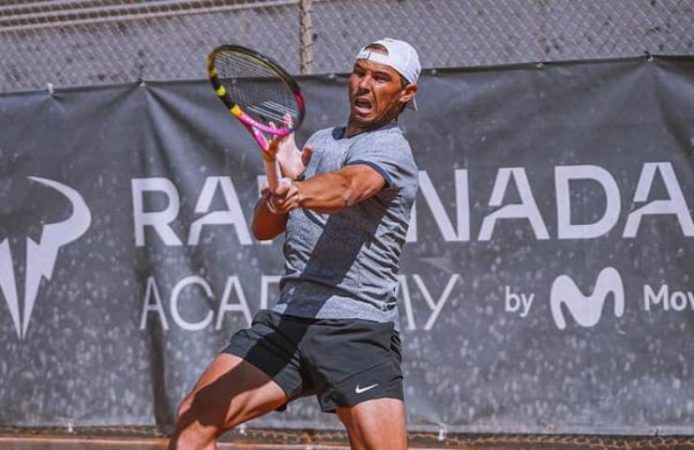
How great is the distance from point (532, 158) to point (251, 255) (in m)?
1.41

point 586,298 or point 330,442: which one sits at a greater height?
point 586,298

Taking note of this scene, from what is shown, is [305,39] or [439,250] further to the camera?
[305,39]

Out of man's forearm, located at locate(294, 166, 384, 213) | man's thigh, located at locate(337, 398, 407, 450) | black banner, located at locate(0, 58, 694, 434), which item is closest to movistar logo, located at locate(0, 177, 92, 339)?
black banner, located at locate(0, 58, 694, 434)

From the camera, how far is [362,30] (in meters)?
7.99

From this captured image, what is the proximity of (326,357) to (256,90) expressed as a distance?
1.32 metres

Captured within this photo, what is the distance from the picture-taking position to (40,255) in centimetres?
653

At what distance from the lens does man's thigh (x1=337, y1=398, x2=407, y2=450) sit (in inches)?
157

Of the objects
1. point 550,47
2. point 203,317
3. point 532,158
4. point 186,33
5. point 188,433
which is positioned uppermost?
point 186,33

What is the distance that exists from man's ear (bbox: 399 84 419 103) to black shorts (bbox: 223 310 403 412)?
738mm

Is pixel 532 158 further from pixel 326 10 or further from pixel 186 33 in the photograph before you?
pixel 186 33

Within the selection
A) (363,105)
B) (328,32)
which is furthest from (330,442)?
(328,32)

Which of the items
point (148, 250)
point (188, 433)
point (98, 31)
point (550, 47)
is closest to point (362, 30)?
point (550, 47)

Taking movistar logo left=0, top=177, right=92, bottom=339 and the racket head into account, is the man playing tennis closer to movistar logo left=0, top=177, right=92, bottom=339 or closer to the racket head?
the racket head

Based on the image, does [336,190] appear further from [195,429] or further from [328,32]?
[328,32]
